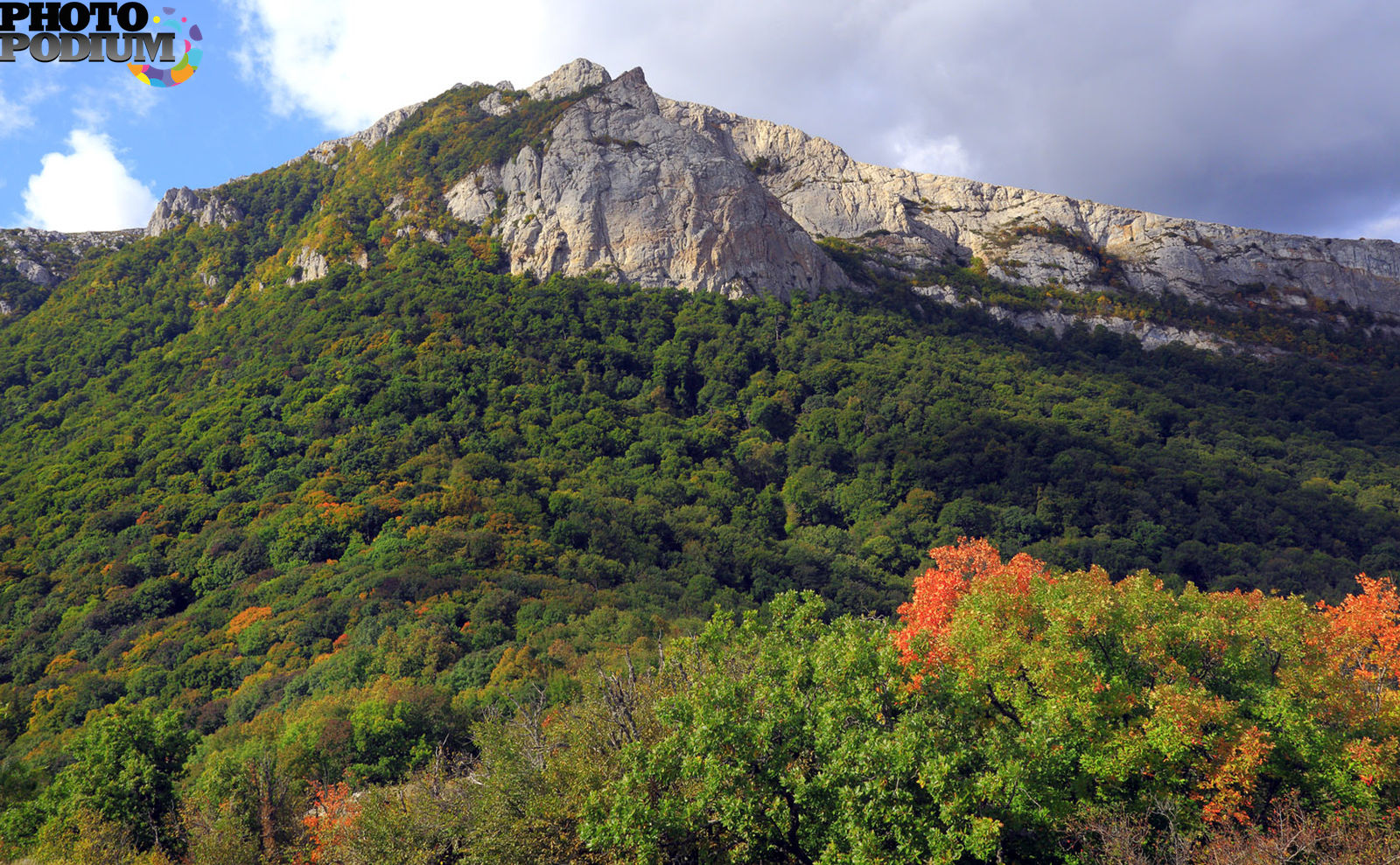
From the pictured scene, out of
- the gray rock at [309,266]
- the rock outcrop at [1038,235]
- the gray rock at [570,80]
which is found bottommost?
the gray rock at [309,266]

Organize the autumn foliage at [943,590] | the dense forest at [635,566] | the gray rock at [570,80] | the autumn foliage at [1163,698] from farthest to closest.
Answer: the gray rock at [570,80], the autumn foliage at [943,590], the dense forest at [635,566], the autumn foliage at [1163,698]

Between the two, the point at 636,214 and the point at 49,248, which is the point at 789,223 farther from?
the point at 49,248

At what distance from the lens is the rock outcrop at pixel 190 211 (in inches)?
4983

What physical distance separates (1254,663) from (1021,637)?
18.6 feet

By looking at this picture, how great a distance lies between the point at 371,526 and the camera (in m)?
64.8

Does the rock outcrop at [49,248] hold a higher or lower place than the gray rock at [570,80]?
lower

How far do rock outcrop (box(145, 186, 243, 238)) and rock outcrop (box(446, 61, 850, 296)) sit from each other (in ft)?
126

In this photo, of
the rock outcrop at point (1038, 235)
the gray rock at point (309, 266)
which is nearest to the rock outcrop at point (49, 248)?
the gray rock at point (309, 266)

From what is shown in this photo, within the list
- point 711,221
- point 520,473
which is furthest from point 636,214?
point 520,473

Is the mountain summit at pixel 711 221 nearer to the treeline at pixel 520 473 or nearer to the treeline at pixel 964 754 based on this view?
the treeline at pixel 520 473

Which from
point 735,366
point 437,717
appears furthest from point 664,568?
point 735,366

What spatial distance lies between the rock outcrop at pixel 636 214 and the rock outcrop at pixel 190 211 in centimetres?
3843

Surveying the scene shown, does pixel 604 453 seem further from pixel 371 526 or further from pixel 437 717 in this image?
pixel 437 717

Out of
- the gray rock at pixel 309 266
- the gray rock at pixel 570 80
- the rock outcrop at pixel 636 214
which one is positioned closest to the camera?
the gray rock at pixel 309 266
